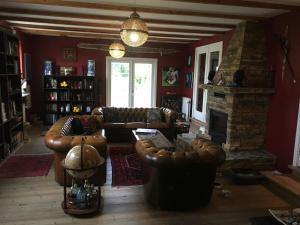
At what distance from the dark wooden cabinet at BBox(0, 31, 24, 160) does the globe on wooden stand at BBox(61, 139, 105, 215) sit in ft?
8.10

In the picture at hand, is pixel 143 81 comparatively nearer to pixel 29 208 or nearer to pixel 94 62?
pixel 94 62

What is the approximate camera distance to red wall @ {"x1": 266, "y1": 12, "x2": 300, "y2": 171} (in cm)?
433

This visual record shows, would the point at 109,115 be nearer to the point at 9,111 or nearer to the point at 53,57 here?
the point at 9,111

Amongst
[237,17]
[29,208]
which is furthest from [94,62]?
A: [29,208]

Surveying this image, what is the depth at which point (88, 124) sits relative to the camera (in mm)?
5547

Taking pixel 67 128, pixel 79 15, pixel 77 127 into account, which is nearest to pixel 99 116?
pixel 77 127

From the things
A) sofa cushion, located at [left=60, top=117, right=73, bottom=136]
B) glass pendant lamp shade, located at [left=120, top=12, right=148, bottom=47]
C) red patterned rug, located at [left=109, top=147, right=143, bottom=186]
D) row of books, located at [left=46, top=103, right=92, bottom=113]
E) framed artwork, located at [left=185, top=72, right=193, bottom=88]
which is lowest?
red patterned rug, located at [left=109, top=147, right=143, bottom=186]

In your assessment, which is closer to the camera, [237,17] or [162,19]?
[237,17]

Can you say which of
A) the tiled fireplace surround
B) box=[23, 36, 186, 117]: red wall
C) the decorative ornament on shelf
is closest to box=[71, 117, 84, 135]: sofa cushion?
the tiled fireplace surround

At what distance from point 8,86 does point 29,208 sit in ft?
9.59

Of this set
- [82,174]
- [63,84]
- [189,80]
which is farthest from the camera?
[189,80]

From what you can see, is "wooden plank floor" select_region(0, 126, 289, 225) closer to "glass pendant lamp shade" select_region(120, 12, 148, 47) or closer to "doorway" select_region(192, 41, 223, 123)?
"glass pendant lamp shade" select_region(120, 12, 148, 47)

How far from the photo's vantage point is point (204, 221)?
3104mm

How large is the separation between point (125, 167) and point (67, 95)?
4.34m
